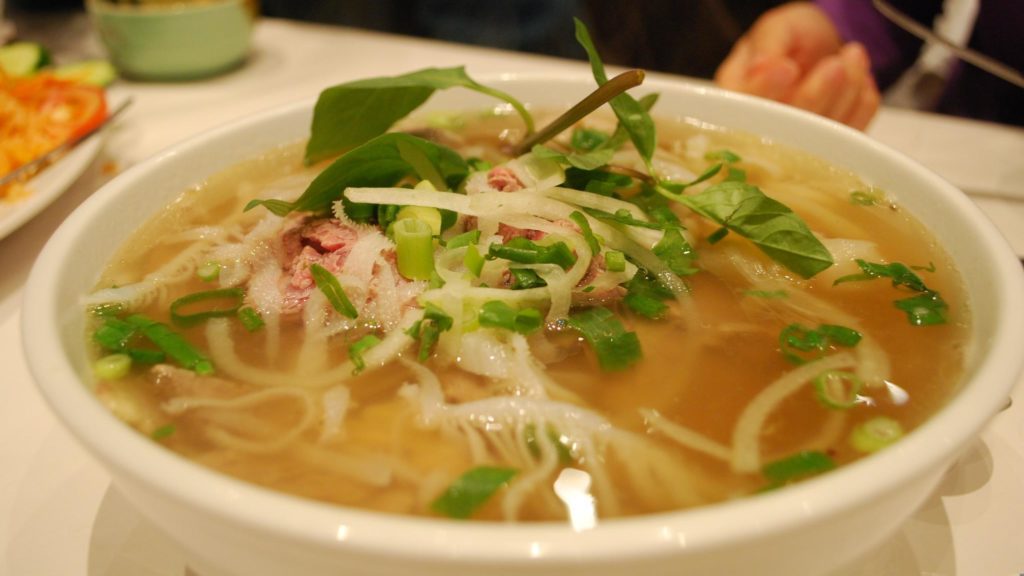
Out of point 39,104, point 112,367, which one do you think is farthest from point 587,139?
point 39,104

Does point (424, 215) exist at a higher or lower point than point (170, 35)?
higher

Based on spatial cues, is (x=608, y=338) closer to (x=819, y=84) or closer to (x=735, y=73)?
(x=819, y=84)

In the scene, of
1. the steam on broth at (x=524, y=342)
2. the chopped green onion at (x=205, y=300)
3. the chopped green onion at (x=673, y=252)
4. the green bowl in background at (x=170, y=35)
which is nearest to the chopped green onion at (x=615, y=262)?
the steam on broth at (x=524, y=342)

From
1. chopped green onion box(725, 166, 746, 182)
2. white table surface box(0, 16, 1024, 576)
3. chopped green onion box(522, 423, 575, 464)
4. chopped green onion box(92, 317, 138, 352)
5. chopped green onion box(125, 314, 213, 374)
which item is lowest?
white table surface box(0, 16, 1024, 576)

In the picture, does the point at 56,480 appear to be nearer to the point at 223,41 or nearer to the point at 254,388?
the point at 254,388

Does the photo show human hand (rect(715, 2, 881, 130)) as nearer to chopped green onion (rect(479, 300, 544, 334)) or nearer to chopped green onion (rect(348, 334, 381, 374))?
chopped green onion (rect(479, 300, 544, 334))

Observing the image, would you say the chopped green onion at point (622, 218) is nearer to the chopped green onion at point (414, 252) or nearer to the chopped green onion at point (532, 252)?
the chopped green onion at point (532, 252)

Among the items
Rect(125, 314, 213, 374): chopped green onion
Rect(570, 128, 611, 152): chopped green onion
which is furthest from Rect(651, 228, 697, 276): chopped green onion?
Rect(125, 314, 213, 374): chopped green onion

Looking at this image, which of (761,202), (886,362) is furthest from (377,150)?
(886,362)
